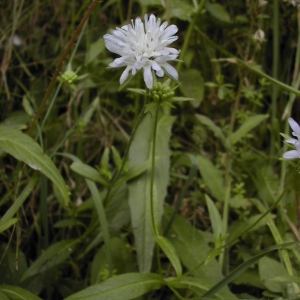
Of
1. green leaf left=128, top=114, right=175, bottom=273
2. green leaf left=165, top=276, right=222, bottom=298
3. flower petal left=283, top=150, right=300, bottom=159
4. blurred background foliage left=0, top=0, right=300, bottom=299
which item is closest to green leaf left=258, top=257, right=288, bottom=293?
blurred background foliage left=0, top=0, right=300, bottom=299

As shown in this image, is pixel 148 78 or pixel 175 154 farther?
pixel 175 154

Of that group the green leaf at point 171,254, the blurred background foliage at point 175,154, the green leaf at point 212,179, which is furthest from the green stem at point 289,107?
the green leaf at point 171,254

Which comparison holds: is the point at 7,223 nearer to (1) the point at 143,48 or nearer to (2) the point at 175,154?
(1) the point at 143,48

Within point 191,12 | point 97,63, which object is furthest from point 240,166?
point 97,63

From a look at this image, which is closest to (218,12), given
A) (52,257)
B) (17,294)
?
(52,257)

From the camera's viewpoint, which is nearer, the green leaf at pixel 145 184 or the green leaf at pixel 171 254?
the green leaf at pixel 171 254

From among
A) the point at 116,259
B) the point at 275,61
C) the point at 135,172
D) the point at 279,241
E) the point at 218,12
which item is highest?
the point at 218,12

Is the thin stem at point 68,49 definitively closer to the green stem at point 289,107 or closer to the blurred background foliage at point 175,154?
the blurred background foliage at point 175,154

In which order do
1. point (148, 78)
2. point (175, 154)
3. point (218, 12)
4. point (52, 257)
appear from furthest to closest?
point (218, 12) → point (175, 154) → point (52, 257) → point (148, 78)
